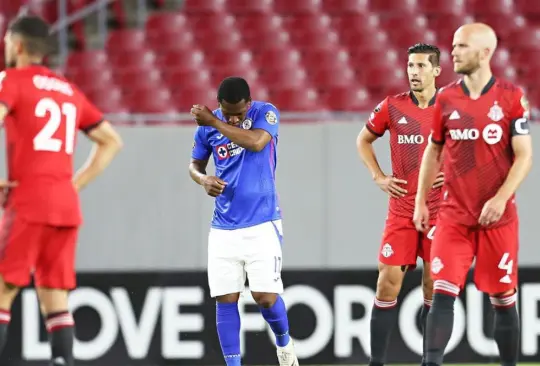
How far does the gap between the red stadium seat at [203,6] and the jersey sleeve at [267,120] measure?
5.56 m

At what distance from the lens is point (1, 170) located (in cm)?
919

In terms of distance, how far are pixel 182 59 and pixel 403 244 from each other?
522 cm

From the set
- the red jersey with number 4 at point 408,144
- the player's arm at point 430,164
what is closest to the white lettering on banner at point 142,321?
the red jersey with number 4 at point 408,144

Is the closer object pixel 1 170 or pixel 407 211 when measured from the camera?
pixel 407 211

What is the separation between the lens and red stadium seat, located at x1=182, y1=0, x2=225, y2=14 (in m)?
12.6

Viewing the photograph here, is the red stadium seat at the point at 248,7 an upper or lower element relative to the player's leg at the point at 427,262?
upper

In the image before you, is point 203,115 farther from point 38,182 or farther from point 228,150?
point 38,182

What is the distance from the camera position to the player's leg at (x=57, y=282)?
5.87 m

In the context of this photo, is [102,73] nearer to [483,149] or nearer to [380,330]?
[380,330]

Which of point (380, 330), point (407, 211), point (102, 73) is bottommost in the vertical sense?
point (380, 330)

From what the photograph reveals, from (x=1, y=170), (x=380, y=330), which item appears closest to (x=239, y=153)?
(x=380, y=330)

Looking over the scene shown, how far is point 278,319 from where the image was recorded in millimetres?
7188

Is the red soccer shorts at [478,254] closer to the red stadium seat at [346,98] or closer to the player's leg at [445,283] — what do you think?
the player's leg at [445,283]

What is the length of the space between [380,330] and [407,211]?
77 centimetres
